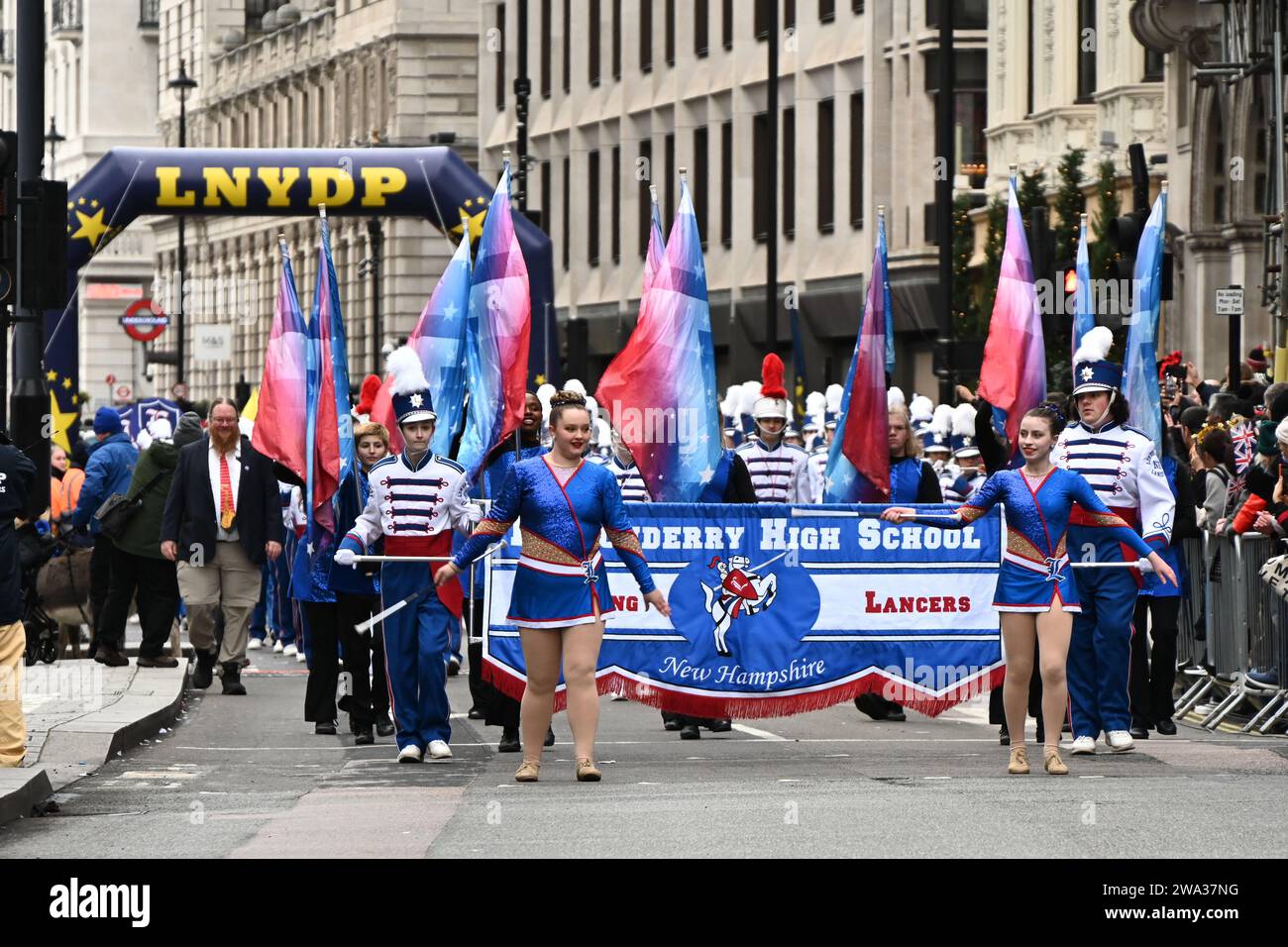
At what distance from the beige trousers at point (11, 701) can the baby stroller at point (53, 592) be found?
27.7 feet

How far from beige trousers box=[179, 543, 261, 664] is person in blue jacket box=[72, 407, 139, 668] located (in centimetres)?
131

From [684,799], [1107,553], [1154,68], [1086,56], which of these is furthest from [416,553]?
[1086,56]

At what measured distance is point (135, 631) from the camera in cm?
2894

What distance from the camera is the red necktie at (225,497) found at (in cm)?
2123

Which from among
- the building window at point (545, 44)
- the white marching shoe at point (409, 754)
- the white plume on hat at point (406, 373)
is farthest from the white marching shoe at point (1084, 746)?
the building window at point (545, 44)

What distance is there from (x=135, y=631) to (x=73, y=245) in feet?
14.0

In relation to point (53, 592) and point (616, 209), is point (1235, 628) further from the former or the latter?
point (616, 209)

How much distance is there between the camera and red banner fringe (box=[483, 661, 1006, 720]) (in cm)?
1720

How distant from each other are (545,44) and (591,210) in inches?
179

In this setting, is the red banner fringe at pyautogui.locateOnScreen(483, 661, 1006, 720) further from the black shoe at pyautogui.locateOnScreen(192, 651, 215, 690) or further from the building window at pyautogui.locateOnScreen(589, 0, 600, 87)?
the building window at pyautogui.locateOnScreen(589, 0, 600, 87)

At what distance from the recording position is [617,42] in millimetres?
64062

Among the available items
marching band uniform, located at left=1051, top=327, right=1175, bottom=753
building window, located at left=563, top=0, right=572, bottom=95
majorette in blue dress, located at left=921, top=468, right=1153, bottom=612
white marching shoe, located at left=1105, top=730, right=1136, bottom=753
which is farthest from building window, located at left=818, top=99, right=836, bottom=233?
majorette in blue dress, located at left=921, top=468, right=1153, bottom=612

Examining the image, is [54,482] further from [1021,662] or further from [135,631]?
[1021,662]
